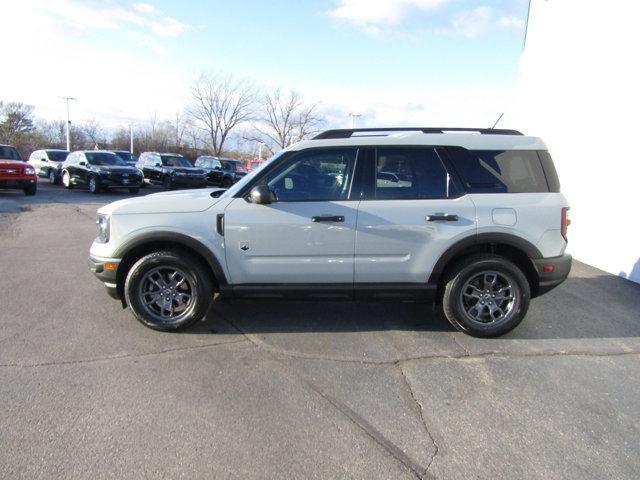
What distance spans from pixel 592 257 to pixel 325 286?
19.2 feet

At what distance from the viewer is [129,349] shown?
3756 mm

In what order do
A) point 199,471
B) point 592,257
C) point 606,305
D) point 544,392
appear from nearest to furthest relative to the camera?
point 199,471 → point 544,392 → point 606,305 → point 592,257

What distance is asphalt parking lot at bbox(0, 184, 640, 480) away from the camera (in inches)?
96.3

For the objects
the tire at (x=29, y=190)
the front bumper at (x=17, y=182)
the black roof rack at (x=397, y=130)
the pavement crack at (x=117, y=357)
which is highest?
the black roof rack at (x=397, y=130)

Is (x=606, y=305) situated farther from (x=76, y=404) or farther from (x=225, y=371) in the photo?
(x=76, y=404)

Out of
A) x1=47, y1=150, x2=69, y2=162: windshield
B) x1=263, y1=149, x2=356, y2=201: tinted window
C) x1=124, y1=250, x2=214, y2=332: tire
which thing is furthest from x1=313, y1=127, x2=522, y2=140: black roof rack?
x1=47, y1=150, x2=69, y2=162: windshield

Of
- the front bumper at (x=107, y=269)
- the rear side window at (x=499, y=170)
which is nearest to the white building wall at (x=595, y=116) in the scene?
the rear side window at (x=499, y=170)

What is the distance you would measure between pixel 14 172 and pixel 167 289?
14.6 meters

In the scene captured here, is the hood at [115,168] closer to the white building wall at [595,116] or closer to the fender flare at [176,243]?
the fender flare at [176,243]

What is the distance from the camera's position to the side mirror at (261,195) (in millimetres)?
3850

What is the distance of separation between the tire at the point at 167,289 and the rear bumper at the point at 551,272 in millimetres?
3198

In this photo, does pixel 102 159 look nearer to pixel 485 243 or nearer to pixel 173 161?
pixel 173 161

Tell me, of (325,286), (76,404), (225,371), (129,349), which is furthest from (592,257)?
(76,404)

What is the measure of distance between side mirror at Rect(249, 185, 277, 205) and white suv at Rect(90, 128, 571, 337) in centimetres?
3
